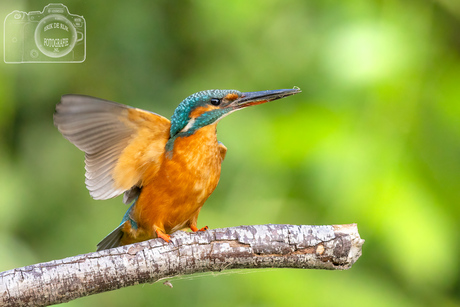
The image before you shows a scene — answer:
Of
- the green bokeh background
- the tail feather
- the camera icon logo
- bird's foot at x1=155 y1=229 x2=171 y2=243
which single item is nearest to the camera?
bird's foot at x1=155 y1=229 x2=171 y2=243

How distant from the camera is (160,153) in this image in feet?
8.38

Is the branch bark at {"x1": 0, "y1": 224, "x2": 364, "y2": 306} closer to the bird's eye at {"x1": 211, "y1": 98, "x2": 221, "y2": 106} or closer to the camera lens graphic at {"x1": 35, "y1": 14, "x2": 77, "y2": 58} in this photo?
the bird's eye at {"x1": 211, "y1": 98, "x2": 221, "y2": 106}

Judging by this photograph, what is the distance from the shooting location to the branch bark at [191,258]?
84.6 inches

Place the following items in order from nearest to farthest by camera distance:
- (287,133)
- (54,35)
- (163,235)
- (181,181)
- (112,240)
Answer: (163,235) → (181,181) → (112,240) → (287,133) → (54,35)

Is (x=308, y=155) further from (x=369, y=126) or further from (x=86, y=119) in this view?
(x=86, y=119)

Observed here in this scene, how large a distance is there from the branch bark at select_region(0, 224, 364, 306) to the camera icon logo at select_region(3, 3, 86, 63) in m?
1.97

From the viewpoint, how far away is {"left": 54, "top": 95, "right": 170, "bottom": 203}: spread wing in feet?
7.82

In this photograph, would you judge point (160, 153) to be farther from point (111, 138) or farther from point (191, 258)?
point (191, 258)

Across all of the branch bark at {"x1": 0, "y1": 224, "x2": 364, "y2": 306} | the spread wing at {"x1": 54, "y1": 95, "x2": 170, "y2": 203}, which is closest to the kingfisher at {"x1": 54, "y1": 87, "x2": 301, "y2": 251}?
the spread wing at {"x1": 54, "y1": 95, "x2": 170, "y2": 203}

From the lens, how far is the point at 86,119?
239 cm

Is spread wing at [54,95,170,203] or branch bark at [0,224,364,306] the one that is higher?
spread wing at [54,95,170,203]

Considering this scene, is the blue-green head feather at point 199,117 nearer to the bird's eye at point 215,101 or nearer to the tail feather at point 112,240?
the bird's eye at point 215,101

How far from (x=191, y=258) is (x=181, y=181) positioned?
0.37 meters

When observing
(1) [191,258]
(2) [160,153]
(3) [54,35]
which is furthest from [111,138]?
(3) [54,35]
